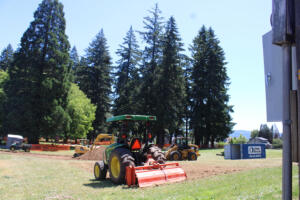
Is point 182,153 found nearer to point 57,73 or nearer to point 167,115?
point 167,115

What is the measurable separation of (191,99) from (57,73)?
24.4 meters

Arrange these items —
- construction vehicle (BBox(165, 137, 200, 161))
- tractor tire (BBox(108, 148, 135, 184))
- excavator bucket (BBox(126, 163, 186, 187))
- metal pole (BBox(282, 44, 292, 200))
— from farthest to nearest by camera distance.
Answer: construction vehicle (BBox(165, 137, 200, 161)), tractor tire (BBox(108, 148, 135, 184)), excavator bucket (BBox(126, 163, 186, 187)), metal pole (BBox(282, 44, 292, 200))

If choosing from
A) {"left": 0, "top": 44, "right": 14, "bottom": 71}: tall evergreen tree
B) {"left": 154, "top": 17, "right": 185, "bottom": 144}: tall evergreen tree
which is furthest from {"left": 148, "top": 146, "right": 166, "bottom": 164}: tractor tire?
{"left": 0, "top": 44, "right": 14, "bottom": 71}: tall evergreen tree

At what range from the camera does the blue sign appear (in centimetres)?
2417

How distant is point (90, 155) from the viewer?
24125mm

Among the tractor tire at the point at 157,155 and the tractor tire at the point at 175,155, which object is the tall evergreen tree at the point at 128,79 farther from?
the tractor tire at the point at 157,155


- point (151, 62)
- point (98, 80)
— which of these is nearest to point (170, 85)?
point (151, 62)

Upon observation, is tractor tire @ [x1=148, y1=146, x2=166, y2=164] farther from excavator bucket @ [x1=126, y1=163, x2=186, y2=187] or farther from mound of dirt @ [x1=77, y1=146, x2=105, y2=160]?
mound of dirt @ [x1=77, y1=146, x2=105, y2=160]

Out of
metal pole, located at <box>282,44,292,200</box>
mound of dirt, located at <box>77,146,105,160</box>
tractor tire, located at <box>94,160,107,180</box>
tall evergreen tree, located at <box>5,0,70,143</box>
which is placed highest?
tall evergreen tree, located at <box>5,0,70,143</box>

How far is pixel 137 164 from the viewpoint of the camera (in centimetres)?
1108

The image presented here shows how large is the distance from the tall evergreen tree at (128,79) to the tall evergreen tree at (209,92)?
11.3m

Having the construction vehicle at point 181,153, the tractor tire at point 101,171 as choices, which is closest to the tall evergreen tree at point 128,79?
the construction vehicle at point 181,153

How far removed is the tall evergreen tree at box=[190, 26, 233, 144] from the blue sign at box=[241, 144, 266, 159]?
21311 millimetres

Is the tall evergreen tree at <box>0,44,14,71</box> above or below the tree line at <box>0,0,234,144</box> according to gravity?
above
